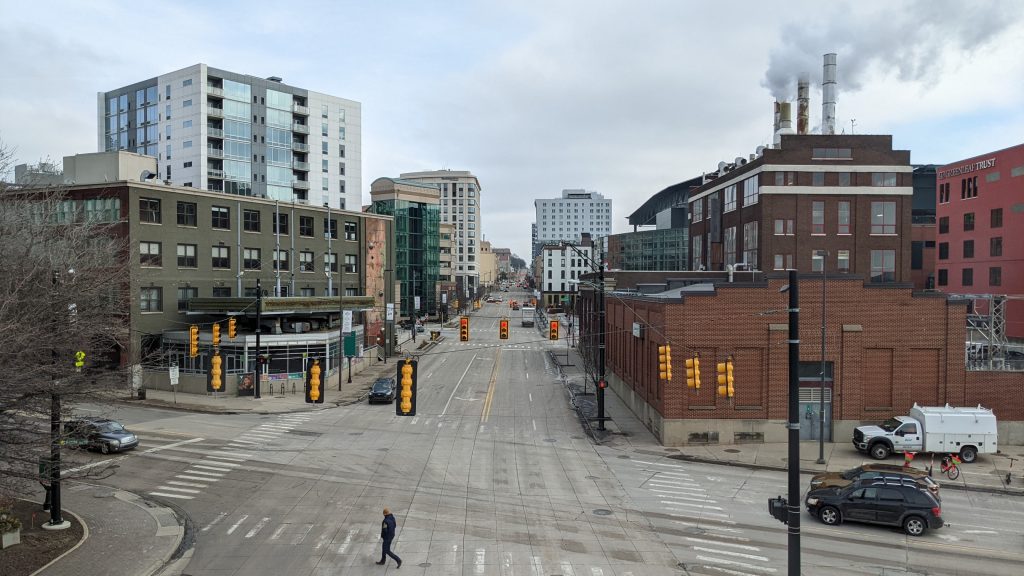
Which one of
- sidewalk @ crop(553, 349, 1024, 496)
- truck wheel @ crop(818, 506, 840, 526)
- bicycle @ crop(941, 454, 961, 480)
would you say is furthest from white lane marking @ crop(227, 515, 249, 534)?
bicycle @ crop(941, 454, 961, 480)

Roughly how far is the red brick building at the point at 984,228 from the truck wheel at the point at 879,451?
122 feet

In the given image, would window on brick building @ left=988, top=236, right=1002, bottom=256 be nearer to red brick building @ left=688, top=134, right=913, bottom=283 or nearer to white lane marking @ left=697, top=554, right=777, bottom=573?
red brick building @ left=688, top=134, right=913, bottom=283

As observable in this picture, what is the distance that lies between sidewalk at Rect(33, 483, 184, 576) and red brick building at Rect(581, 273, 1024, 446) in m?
23.2

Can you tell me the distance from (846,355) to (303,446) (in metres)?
28.0

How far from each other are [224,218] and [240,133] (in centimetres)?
3399

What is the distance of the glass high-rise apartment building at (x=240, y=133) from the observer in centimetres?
8294

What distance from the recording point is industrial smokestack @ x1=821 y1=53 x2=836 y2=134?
209 ft

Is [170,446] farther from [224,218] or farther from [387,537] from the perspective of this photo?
[224,218]

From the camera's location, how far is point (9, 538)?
19234 mm

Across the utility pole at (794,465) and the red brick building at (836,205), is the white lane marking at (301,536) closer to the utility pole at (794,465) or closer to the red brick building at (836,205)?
the utility pole at (794,465)

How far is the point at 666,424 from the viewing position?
114ft

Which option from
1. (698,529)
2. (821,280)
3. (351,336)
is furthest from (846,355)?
(351,336)

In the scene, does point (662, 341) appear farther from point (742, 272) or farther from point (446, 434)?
point (742, 272)

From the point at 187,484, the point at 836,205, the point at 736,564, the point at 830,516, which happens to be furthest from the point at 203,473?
the point at 836,205
